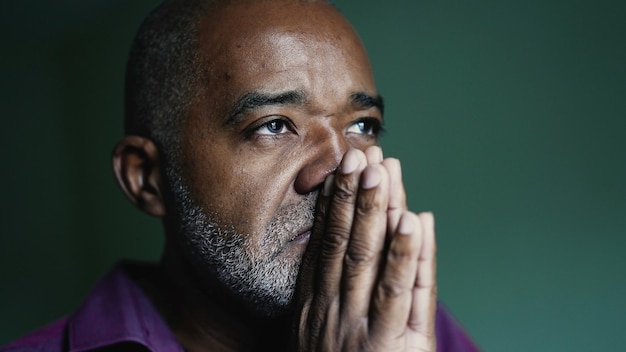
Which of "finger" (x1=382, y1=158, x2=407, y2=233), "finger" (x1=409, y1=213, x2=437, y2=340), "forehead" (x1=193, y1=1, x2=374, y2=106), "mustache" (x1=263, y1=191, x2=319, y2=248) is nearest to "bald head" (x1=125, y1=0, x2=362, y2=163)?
"forehead" (x1=193, y1=1, x2=374, y2=106)

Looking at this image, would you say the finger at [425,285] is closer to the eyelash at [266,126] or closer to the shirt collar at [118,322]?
the eyelash at [266,126]

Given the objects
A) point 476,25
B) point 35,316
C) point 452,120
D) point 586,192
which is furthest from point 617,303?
point 35,316

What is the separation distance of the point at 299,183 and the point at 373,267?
10.0 inches

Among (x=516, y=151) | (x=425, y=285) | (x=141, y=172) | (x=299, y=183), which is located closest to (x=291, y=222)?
(x=299, y=183)

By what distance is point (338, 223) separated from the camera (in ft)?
3.28

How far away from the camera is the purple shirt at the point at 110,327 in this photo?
52.1 inches

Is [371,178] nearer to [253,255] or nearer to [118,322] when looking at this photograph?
[253,255]

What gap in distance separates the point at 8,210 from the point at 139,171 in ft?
8.34

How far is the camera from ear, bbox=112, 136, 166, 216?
137cm

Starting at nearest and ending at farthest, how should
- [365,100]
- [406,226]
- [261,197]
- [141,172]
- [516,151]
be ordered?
[406,226]
[261,197]
[365,100]
[141,172]
[516,151]

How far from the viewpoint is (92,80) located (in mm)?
3754

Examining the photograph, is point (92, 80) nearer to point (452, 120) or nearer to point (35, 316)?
point (35, 316)

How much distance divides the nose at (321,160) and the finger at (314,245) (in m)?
0.04

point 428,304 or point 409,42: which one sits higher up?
point 409,42
